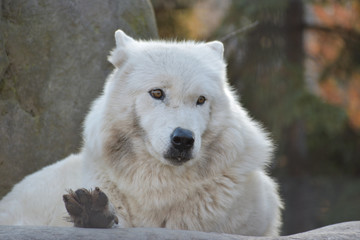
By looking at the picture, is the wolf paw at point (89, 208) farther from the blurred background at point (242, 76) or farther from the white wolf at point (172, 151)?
the blurred background at point (242, 76)

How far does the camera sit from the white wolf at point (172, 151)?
14.3 feet

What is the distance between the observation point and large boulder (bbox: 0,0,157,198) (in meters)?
5.79

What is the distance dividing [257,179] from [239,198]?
1.03 ft

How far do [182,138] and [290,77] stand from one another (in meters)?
7.37

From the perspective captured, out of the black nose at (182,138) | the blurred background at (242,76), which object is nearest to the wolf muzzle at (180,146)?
the black nose at (182,138)

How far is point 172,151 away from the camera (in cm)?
414

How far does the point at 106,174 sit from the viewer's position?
462 centimetres

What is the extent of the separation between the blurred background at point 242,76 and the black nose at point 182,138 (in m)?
2.22

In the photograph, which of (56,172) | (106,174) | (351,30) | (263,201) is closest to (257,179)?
(263,201)

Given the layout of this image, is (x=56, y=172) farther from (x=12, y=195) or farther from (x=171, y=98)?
(x=171, y=98)

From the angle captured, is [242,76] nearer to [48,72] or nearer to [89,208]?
[48,72]

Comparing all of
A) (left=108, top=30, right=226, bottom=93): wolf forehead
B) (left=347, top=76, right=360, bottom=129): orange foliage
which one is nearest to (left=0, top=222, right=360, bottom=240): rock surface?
(left=108, top=30, right=226, bottom=93): wolf forehead

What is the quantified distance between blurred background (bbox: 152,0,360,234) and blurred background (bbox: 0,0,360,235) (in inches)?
0.9

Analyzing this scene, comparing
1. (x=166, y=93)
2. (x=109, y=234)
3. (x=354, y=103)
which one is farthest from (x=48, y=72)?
(x=354, y=103)
